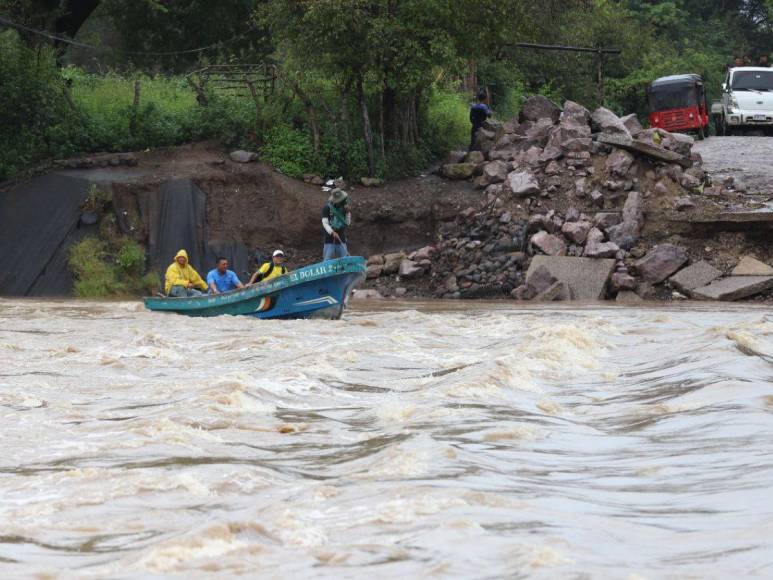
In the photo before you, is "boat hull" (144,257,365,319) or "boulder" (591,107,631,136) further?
"boulder" (591,107,631,136)

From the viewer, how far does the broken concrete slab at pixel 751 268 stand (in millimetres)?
23656

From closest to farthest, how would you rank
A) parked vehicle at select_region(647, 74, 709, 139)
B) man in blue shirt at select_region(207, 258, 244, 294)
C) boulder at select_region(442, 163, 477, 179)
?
man in blue shirt at select_region(207, 258, 244, 294) → boulder at select_region(442, 163, 477, 179) → parked vehicle at select_region(647, 74, 709, 139)

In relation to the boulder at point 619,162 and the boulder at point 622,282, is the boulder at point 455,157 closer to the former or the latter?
the boulder at point 619,162

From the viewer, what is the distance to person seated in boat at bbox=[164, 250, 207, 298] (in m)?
20.5

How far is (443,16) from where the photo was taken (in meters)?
27.6

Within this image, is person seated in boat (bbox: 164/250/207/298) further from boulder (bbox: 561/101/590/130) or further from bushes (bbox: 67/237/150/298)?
boulder (bbox: 561/101/590/130)

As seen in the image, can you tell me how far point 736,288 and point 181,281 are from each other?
33.5ft

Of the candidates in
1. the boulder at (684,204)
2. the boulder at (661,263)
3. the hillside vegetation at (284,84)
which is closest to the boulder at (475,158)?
the hillside vegetation at (284,84)

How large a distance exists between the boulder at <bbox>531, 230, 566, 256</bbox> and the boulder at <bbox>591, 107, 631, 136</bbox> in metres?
3.53

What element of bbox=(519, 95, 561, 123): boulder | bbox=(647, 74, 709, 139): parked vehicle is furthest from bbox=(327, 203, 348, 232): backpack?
bbox=(647, 74, 709, 139): parked vehicle

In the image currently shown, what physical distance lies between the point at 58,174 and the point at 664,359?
18.7 meters

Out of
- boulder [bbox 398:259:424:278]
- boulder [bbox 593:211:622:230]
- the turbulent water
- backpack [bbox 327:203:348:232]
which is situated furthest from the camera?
boulder [bbox 398:259:424:278]

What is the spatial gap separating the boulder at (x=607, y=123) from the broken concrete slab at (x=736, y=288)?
5.22 m

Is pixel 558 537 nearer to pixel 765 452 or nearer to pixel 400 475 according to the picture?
pixel 400 475
